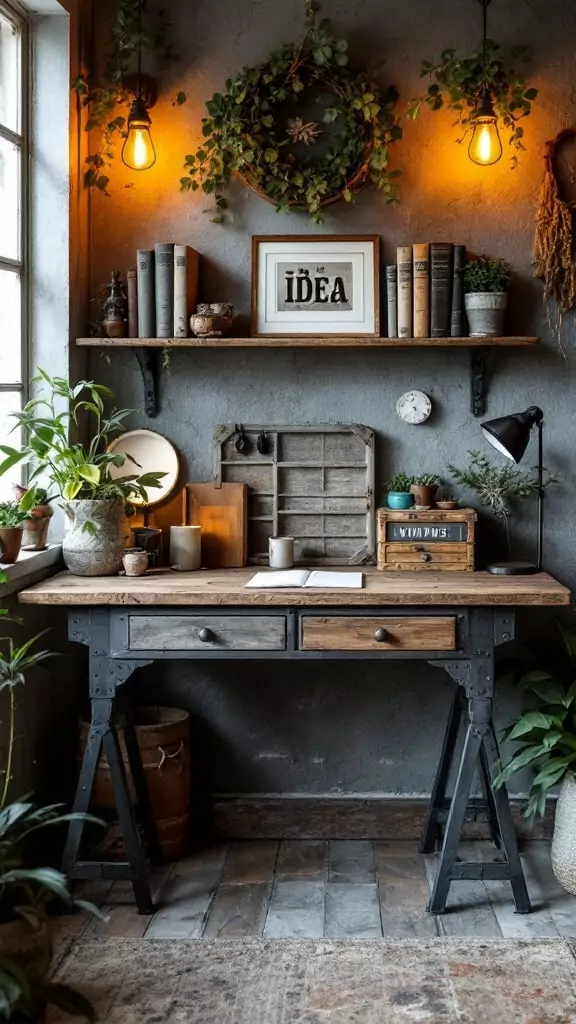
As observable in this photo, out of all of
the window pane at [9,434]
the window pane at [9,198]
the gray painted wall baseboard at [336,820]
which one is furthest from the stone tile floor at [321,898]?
the window pane at [9,198]

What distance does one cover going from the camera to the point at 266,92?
3.71 meters

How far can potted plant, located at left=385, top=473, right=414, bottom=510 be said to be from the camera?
12.2ft

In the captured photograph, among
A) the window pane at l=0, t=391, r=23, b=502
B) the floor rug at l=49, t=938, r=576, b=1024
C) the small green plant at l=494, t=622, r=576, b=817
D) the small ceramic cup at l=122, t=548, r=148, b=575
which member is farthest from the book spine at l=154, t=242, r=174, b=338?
the floor rug at l=49, t=938, r=576, b=1024

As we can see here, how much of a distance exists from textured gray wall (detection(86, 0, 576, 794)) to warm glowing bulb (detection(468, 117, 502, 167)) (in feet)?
0.23

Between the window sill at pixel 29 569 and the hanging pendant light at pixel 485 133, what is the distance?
2014 millimetres

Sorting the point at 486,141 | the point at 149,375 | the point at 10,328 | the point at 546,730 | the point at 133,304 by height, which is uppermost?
the point at 486,141

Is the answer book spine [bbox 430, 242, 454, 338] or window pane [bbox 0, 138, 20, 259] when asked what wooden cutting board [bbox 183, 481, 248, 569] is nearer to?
book spine [bbox 430, 242, 454, 338]

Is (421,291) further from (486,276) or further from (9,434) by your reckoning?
(9,434)

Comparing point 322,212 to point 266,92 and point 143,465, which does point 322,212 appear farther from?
point 143,465

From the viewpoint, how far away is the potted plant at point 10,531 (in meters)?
3.21

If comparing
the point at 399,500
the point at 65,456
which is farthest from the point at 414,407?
the point at 65,456

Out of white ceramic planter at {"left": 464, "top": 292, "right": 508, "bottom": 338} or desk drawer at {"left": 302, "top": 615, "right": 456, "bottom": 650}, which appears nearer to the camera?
desk drawer at {"left": 302, "top": 615, "right": 456, "bottom": 650}

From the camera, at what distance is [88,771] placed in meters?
3.23

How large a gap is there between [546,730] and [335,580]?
88 cm
